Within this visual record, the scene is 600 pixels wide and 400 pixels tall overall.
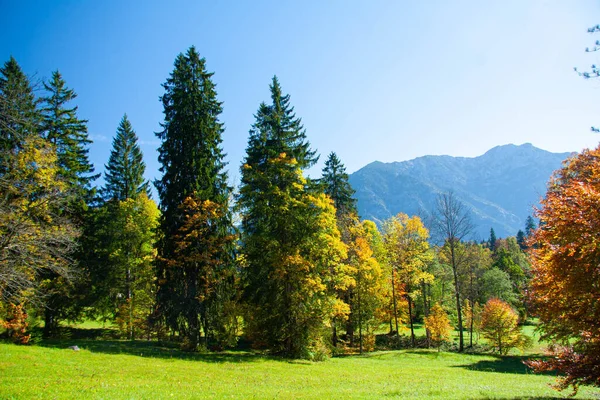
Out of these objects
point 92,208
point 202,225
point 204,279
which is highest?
point 92,208

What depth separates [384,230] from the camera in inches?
1449

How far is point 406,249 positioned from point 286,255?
18293 mm

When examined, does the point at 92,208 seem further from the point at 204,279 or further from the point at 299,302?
Result: the point at 299,302

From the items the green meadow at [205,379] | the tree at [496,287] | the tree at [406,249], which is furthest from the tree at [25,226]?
the tree at [496,287]

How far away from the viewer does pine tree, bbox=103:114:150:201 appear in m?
35.4

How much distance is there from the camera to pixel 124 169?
117ft

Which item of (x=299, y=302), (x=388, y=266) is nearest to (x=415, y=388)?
(x=299, y=302)

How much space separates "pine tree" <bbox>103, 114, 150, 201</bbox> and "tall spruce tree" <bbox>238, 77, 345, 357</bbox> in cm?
1776

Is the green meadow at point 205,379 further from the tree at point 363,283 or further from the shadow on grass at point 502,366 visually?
the tree at point 363,283

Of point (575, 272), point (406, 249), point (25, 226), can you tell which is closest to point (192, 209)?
point (25, 226)

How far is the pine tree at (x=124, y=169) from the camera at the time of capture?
3536cm

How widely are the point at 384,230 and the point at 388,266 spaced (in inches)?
155

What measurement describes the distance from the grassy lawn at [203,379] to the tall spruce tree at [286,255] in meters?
2.08

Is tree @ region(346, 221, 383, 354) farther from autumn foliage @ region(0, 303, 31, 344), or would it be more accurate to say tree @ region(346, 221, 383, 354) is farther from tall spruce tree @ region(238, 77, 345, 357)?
autumn foliage @ region(0, 303, 31, 344)
